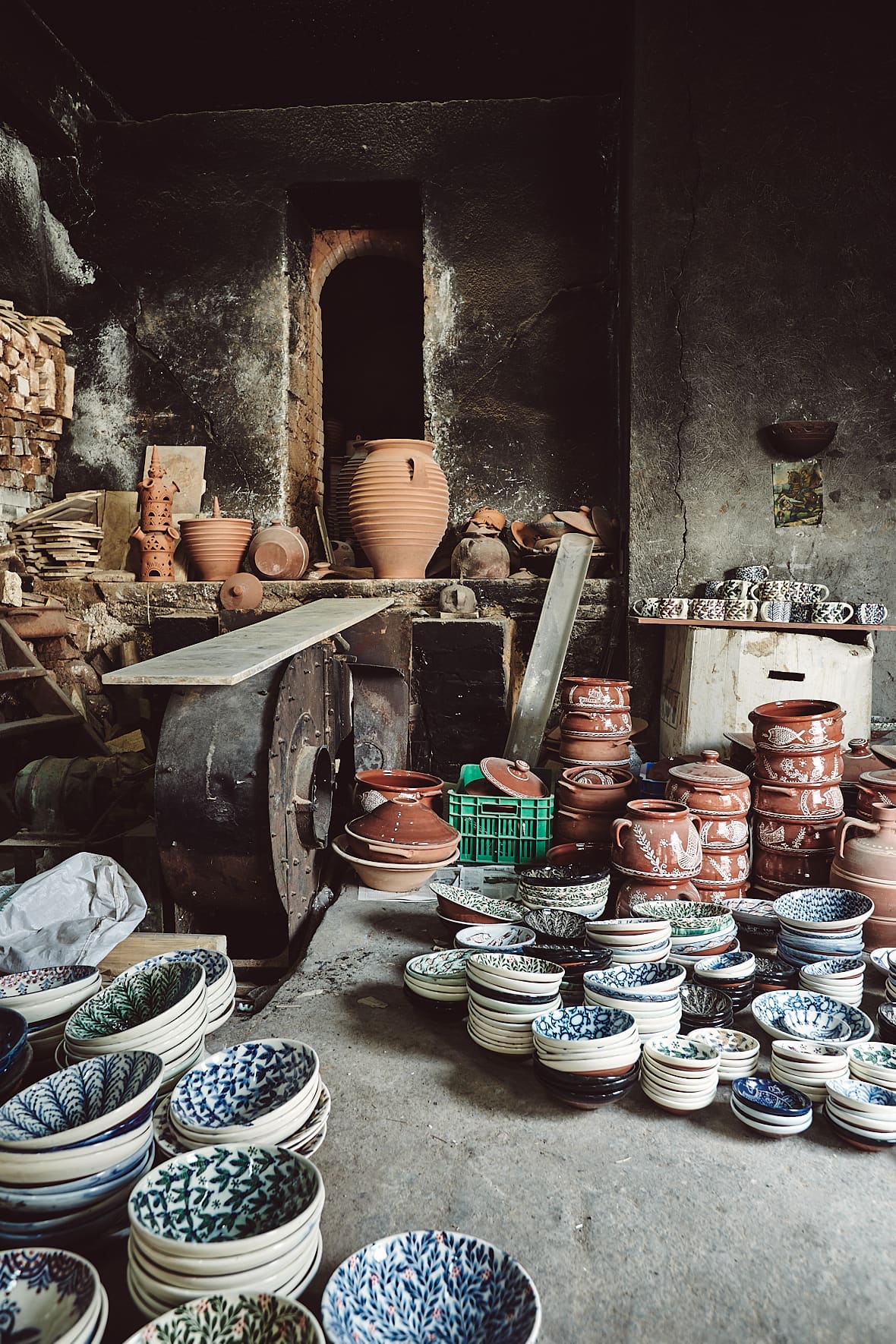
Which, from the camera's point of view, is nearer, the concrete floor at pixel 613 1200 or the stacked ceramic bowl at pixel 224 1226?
the stacked ceramic bowl at pixel 224 1226

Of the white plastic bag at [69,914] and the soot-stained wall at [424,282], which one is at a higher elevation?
→ the soot-stained wall at [424,282]

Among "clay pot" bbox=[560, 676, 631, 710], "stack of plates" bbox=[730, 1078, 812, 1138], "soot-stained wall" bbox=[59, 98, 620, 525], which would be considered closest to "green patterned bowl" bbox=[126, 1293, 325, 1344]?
"stack of plates" bbox=[730, 1078, 812, 1138]

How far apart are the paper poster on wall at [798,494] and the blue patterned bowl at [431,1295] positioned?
13.4 feet

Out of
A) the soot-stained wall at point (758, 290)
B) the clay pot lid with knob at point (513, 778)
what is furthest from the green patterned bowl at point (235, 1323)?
the soot-stained wall at point (758, 290)

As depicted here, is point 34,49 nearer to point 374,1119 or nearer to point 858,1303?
point 374,1119

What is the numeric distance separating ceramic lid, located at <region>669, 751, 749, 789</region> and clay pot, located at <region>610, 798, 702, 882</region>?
22 cm

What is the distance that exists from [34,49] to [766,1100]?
21.7ft

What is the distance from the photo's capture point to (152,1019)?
5.55 ft

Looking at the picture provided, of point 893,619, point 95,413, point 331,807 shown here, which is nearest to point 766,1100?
point 331,807

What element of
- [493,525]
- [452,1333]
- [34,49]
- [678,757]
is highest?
[34,49]

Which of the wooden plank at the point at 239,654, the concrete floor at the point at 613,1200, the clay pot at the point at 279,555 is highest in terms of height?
the clay pot at the point at 279,555

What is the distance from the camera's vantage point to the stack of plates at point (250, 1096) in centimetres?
150

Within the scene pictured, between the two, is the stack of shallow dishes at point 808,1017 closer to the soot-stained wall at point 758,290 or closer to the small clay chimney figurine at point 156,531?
the soot-stained wall at point 758,290

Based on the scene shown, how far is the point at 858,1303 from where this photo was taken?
1383 millimetres
